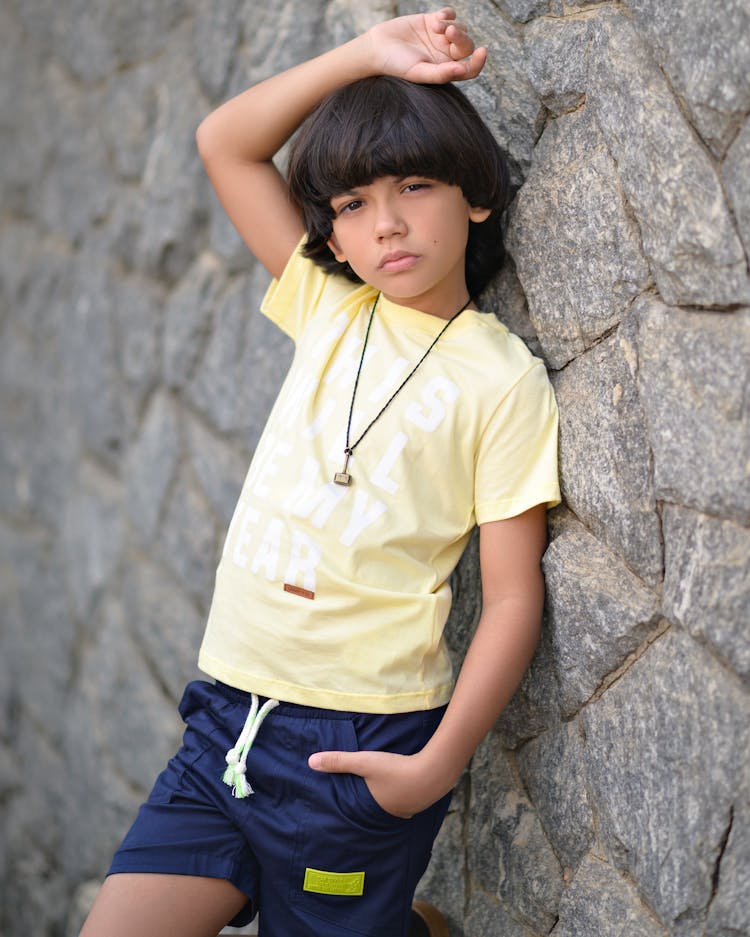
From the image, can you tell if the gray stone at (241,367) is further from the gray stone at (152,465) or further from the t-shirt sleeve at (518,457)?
the t-shirt sleeve at (518,457)

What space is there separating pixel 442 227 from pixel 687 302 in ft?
1.04

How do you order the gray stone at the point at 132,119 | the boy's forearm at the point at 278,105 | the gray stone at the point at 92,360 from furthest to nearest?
the gray stone at the point at 92,360 < the gray stone at the point at 132,119 < the boy's forearm at the point at 278,105

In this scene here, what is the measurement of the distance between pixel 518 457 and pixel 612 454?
0.39 ft

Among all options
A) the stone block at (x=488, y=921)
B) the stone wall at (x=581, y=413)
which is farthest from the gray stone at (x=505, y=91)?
the stone block at (x=488, y=921)

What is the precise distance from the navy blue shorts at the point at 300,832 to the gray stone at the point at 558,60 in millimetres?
727

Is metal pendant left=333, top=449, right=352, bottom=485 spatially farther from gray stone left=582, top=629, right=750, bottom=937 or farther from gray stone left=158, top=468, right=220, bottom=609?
gray stone left=158, top=468, right=220, bottom=609

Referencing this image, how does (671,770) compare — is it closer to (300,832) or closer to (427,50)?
(300,832)

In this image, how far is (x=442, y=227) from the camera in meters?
1.28

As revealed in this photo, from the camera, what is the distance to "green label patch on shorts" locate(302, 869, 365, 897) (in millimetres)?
1289

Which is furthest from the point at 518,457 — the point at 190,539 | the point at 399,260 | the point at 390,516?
the point at 190,539

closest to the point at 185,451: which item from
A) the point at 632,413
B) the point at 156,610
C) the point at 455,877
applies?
the point at 156,610

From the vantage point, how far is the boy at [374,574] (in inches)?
49.8

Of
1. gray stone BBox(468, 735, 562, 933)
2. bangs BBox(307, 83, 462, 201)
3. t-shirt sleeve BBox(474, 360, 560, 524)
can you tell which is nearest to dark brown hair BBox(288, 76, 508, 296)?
bangs BBox(307, 83, 462, 201)

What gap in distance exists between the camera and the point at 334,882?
129cm
